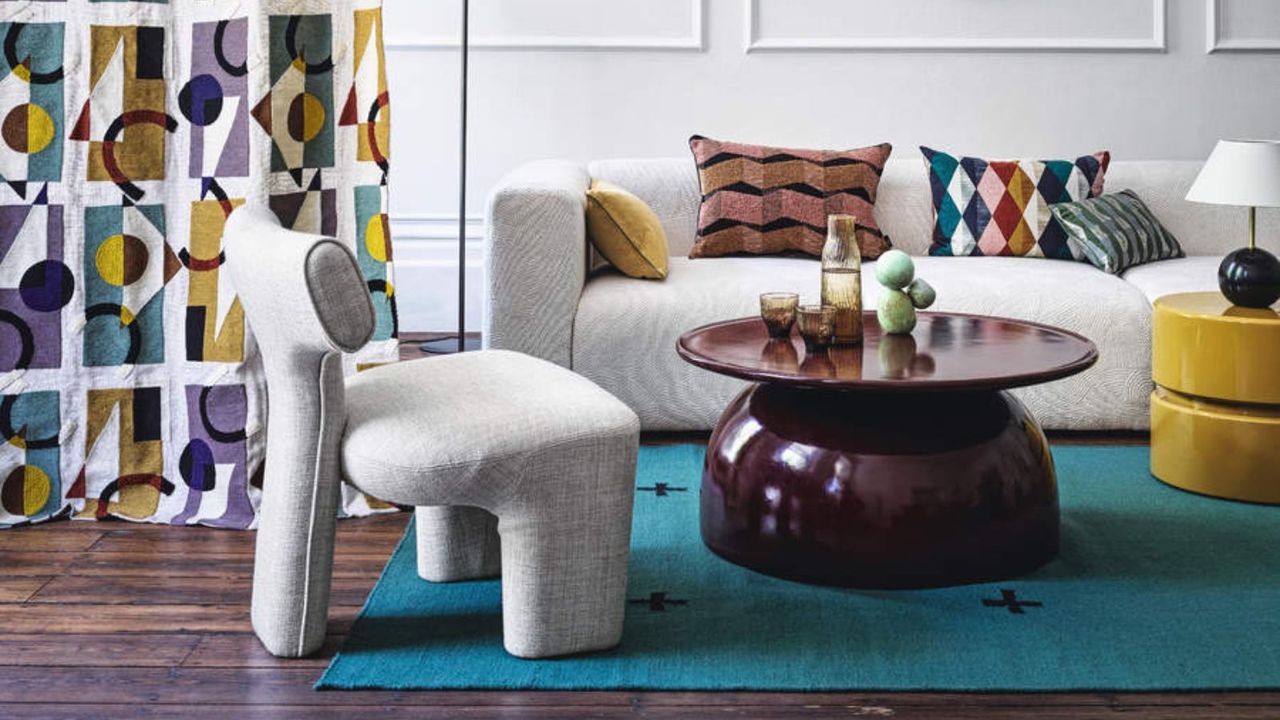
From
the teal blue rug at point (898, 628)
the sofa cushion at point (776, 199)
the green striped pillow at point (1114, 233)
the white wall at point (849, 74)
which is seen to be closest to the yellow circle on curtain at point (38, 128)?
the teal blue rug at point (898, 628)

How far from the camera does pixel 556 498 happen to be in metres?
2.14

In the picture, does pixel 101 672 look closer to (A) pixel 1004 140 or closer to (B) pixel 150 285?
(B) pixel 150 285

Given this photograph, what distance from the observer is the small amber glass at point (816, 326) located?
260 cm

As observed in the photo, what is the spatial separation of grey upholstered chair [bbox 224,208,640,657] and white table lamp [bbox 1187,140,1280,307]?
165 cm

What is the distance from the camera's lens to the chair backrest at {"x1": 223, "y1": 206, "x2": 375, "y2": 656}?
82.0 inches

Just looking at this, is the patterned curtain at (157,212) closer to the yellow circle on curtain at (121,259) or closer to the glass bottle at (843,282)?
the yellow circle on curtain at (121,259)

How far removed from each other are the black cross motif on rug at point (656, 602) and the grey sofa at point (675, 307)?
1192 mm

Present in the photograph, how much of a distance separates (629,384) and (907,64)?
1.86m

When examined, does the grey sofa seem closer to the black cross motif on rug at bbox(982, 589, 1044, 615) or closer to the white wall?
the white wall

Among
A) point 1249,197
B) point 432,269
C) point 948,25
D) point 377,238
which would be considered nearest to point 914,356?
point 1249,197

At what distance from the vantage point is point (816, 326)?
260cm

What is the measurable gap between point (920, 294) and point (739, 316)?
0.89m

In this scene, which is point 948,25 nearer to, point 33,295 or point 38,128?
point 38,128

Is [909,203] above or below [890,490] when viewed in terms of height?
above
